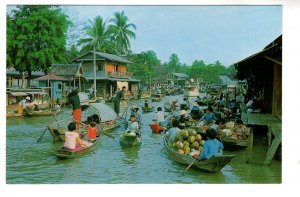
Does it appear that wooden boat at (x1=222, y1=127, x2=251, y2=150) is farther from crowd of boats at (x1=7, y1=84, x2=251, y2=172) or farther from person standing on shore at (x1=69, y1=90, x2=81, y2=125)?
person standing on shore at (x1=69, y1=90, x2=81, y2=125)

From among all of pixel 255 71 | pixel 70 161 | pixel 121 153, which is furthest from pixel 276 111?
pixel 70 161

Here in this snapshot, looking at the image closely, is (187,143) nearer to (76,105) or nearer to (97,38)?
(76,105)

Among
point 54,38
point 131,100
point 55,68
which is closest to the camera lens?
point 54,38

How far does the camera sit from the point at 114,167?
9328 millimetres

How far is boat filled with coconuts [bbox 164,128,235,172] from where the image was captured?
8.12 meters

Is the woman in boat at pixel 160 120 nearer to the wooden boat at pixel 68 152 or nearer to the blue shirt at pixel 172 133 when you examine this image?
the blue shirt at pixel 172 133

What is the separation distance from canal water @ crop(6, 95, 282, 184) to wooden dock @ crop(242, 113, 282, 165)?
12.1 inches

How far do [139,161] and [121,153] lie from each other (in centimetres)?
84

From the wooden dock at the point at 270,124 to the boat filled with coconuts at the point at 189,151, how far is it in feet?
4.22

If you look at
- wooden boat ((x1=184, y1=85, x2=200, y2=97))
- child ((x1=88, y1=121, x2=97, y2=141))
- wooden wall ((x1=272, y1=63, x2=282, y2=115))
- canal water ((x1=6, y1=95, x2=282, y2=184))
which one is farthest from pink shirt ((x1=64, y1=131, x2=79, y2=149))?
wooden boat ((x1=184, y1=85, x2=200, y2=97))

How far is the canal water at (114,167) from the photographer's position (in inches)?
333

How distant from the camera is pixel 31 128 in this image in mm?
12805
